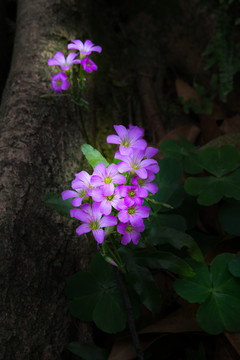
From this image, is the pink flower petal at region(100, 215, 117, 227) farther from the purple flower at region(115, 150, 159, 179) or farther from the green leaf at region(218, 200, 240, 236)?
the green leaf at region(218, 200, 240, 236)

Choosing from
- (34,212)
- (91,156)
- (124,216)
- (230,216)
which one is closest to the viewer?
(124,216)

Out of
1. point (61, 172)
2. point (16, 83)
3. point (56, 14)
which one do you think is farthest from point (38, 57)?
point (61, 172)

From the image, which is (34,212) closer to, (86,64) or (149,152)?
(149,152)

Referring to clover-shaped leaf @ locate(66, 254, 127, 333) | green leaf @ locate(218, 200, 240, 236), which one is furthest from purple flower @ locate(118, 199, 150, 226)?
green leaf @ locate(218, 200, 240, 236)

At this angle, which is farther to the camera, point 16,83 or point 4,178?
point 16,83

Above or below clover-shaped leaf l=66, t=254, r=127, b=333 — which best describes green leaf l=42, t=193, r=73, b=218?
above

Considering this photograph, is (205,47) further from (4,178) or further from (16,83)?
(4,178)

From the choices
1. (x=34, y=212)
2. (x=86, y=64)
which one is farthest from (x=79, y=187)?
(x=86, y=64)
